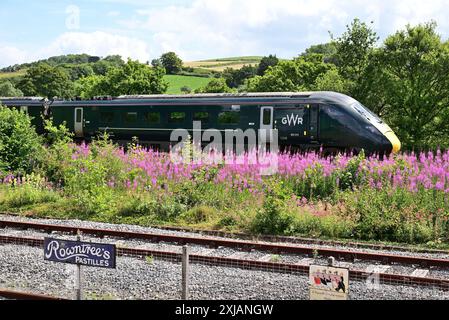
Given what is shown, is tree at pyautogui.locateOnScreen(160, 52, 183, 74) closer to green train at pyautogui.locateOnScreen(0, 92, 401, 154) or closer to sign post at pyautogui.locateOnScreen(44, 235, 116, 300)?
green train at pyautogui.locateOnScreen(0, 92, 401, 154)

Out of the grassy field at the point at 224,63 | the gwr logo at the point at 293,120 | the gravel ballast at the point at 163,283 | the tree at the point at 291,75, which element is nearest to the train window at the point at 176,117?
the gwr logo at the point at 293,120

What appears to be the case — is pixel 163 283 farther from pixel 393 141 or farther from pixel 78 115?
pixel 78 115

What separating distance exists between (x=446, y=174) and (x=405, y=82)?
37.2 ft

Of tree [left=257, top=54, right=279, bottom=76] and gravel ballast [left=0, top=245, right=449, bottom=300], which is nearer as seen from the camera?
gravel ballast [left=0, top=245, right=449, bottom=300]

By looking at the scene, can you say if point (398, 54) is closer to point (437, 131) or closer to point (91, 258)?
point (437, 131)

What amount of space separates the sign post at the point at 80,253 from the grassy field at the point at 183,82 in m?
71.9

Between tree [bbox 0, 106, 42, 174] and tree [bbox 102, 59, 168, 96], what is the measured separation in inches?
1501

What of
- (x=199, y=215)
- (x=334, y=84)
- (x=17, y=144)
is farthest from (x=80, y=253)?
(x=334, y=84)

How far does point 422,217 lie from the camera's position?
12.3 meters

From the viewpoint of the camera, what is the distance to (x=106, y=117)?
25.6 metres

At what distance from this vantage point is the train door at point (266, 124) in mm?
21141

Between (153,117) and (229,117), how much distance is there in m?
3.66

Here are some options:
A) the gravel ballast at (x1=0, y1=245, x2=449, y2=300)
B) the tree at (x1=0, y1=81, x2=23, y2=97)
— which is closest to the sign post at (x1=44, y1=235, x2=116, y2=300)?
the gravel ballast at (x1=0, y1=245, x2=449, y2=300)

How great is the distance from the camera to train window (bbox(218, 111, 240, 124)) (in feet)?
71.9
